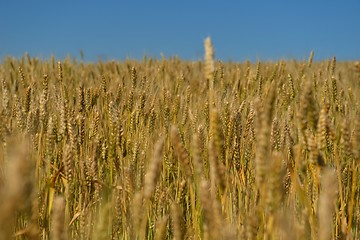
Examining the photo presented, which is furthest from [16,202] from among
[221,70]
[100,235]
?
[221,70]

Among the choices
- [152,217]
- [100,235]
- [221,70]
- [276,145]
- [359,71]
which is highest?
[221,70]

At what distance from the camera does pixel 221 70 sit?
2.58 metres

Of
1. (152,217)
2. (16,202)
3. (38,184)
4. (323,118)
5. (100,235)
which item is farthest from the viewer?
(152,217)

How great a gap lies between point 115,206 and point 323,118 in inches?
17.0

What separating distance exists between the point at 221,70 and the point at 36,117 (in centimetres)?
159

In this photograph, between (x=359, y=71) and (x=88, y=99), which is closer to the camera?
(x=359, y=71)

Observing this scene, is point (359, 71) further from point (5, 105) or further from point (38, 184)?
point (5, 105)

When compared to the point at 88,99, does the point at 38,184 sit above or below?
below

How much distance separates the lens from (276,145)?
112cm

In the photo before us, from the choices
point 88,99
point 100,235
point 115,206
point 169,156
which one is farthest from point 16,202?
point 88,99

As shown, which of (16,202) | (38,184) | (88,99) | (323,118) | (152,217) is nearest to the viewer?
(16,202)

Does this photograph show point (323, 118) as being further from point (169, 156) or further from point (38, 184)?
point (169, 156)

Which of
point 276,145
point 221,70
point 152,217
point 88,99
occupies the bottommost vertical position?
point 152,217

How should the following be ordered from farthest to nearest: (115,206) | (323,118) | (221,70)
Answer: (221,70) < (115,206) < (323,118)
